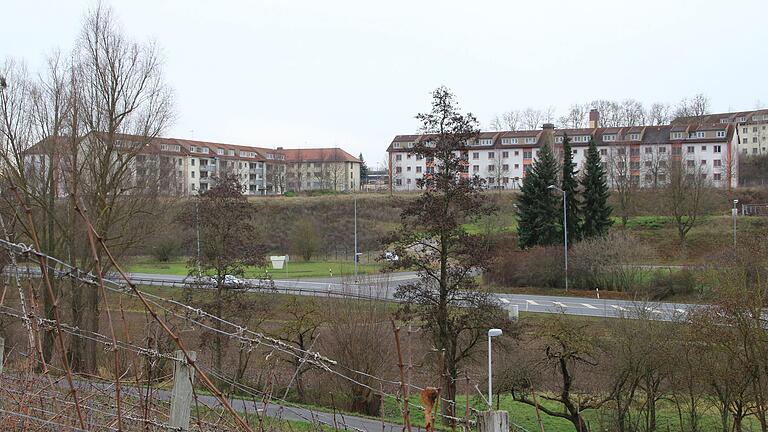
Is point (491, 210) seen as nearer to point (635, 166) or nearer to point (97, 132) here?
point (97, 132)

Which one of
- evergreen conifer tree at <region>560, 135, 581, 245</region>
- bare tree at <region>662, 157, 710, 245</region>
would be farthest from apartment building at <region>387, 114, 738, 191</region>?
evergreen conifer tree at <region>560, 135, 581, 245</region>

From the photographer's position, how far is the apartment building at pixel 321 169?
3631 inches

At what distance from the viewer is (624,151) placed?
213 ft

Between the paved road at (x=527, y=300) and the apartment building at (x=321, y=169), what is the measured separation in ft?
153

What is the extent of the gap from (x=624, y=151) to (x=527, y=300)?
34.7 m

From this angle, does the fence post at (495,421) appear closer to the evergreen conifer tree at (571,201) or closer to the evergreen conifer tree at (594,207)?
the evergreen conifer tree at (571,201)

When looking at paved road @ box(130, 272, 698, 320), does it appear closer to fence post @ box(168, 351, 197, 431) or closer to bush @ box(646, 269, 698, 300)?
bush @ box(646, 269, 698, 300)

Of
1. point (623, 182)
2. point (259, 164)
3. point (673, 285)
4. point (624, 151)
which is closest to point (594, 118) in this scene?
point (624, 151)

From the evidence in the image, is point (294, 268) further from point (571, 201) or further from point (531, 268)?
point (571, 201)

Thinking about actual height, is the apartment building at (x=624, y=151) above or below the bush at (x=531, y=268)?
above

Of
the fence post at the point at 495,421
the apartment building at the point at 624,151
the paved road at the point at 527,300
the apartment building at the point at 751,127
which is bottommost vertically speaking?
the paved road at the point at 527,300

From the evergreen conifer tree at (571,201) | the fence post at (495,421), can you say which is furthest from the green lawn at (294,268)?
the fence post at (495,421)

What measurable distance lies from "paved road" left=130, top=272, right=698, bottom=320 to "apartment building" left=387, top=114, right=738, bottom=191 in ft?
84.0

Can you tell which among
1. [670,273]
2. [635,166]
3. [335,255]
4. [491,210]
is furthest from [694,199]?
[491,210]
